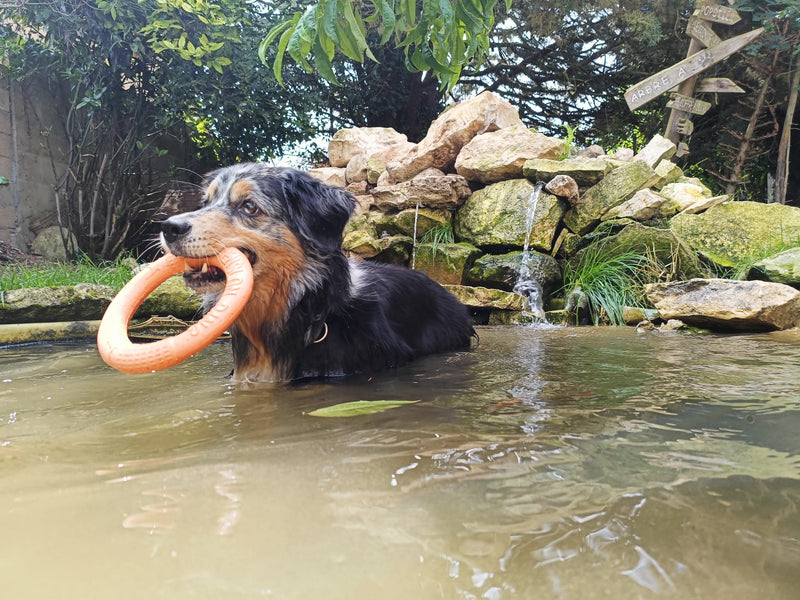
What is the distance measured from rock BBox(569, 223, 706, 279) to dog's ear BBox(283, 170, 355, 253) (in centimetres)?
418

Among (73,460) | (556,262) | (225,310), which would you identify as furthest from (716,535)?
(556,262)

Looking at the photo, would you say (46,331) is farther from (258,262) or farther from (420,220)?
(420,220)

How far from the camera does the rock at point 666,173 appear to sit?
7.21m

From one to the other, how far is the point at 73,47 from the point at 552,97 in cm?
970

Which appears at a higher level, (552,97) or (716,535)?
(552,97)

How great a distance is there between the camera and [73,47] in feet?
22.2

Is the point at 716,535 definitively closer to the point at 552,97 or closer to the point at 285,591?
the point at 285,591

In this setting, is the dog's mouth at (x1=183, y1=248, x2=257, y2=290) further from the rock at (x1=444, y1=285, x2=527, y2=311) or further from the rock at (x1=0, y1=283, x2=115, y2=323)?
the rock at (x1=444, y1=285, x2=527, y2=311)

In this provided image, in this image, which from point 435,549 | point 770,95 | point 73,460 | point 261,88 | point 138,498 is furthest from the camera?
point 770,95

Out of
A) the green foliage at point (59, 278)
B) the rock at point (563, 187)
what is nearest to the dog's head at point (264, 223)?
the green foliage at point (59, 278)

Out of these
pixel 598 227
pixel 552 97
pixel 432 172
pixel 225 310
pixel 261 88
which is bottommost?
pixel 225 310

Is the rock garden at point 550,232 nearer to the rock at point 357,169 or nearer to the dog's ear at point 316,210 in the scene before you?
the rock at point 357,169

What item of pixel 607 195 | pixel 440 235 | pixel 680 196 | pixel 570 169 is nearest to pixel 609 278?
pixel 607 195

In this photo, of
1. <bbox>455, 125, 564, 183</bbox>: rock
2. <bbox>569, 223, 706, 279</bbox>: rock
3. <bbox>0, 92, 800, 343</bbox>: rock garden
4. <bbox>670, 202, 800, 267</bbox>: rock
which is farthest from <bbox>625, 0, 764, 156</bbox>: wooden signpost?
<bbox>569, 223, 706, 279</bbox>: rock
